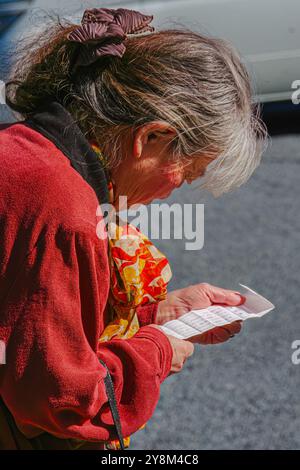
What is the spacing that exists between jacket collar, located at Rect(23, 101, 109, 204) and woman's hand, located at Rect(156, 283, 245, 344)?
523 mm

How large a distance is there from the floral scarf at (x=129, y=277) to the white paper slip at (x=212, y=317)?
117 millimetres

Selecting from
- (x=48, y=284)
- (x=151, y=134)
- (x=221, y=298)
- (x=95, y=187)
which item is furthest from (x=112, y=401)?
(x=221, y=298)

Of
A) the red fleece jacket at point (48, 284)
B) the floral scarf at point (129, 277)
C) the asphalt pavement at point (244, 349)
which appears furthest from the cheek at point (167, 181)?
the asphalt pavement at point (244, 349)

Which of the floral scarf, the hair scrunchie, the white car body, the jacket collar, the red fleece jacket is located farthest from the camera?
the white car body

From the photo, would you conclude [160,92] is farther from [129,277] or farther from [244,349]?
[244,349]

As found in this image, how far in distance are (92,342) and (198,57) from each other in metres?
0.60

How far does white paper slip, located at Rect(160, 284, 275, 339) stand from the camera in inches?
75.5

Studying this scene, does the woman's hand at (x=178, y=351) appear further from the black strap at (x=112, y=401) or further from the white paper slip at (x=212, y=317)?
the black strap at (x=112, y=401)

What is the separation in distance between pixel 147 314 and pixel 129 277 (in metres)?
0.25

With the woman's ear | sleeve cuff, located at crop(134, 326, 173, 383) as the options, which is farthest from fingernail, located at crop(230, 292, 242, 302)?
the woman's ear

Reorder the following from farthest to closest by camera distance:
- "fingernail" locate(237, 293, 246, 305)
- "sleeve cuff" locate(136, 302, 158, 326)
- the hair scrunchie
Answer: "fingernail" locate(237, 293, 246, 305) → "sleeve cuff" locate(136, 302, 158, 326) → the hair scrunchie

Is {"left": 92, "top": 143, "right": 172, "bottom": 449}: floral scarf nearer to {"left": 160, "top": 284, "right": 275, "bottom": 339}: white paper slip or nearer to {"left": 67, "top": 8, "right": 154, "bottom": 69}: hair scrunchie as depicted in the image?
{"left": 160, "top": 284, "right": 275, "bottom": 339}: white paper slip
